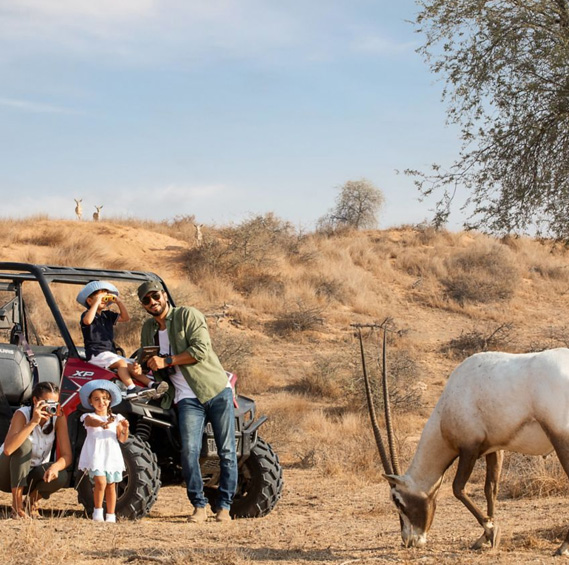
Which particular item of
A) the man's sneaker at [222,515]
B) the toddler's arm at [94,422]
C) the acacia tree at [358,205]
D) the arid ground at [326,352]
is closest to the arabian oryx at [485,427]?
the arid ground at [326,352]

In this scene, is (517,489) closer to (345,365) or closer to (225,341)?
(345,365)

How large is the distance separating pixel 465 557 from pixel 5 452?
3788 mm

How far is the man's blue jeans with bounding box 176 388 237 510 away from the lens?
7.18 m

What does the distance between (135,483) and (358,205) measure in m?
37.8

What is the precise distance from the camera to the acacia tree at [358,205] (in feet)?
142

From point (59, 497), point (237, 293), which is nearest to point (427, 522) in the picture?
point (59, 497)

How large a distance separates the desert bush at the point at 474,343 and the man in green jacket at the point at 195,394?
15235 millimetres

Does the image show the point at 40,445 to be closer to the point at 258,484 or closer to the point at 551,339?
the point at 258,484

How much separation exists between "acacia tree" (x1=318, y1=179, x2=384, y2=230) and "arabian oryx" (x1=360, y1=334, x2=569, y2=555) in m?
36.0

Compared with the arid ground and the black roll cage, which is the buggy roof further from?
the arid ground

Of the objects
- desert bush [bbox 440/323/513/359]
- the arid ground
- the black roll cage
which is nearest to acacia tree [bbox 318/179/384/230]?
the arid ground

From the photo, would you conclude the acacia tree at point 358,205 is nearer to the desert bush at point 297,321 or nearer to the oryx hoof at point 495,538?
the desert bush at point 297,321

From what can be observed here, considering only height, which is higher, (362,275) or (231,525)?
(362,275)

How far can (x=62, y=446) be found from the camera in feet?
23.7
